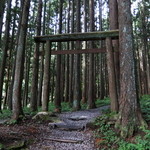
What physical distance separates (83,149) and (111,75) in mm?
3620

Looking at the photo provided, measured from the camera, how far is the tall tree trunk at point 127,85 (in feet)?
17.2

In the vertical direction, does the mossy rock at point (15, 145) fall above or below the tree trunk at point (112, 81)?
below

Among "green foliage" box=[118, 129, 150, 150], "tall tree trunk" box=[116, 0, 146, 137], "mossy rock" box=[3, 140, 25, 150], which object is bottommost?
"mossy rock" box=[3, 140, 25, 150]

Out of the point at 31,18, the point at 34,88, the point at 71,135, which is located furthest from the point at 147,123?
the point at 31,18

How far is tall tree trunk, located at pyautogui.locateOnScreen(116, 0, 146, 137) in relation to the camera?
5.25 m

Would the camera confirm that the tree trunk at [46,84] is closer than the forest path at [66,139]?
No

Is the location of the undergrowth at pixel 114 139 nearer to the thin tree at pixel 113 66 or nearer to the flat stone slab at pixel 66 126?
the thin tree at pixel 113 66

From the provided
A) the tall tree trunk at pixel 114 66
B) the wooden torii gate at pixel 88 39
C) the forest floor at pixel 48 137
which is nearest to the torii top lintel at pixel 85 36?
the wooden torii gate at pixel 88 39

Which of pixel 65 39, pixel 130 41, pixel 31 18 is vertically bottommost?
pixel 130 41

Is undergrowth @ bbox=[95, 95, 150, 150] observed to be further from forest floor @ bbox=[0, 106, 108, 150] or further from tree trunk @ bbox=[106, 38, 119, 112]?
tree trunk @ bbox=[106, 38, 119, 112]

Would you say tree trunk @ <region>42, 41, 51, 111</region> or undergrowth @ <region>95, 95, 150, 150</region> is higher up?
tree trunk @ <region>42, 41, 51, 111</region>

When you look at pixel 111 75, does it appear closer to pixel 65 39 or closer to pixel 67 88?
pixel 65 39

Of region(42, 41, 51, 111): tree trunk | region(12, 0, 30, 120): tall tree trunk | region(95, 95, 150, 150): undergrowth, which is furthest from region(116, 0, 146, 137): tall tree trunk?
region(12, 0, 30, 120): tall tree trunk

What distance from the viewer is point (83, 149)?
193 inches
